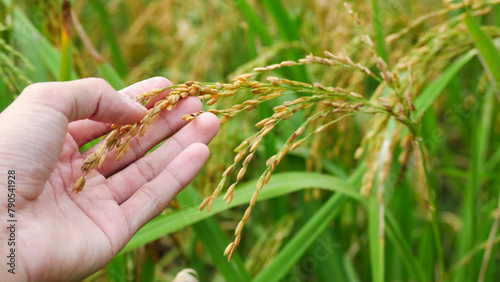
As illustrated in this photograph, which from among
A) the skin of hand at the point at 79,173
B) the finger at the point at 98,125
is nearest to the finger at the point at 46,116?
the skin of hand at the point at 79,173

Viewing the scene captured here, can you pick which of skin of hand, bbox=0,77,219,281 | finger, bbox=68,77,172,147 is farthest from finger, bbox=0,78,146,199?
finger, bbox=68,77,172,147

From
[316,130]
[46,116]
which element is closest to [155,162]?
[46,116]

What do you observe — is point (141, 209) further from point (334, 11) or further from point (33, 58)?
point (334, 11)

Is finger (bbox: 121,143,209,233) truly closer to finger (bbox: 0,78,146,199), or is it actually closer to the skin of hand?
the skin of hand

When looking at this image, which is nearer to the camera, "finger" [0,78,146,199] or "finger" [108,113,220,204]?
"finger" [0,78,146,199]

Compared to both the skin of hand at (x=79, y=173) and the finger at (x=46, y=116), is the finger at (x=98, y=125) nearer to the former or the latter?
the skin of hand at (x=79, y=173)
